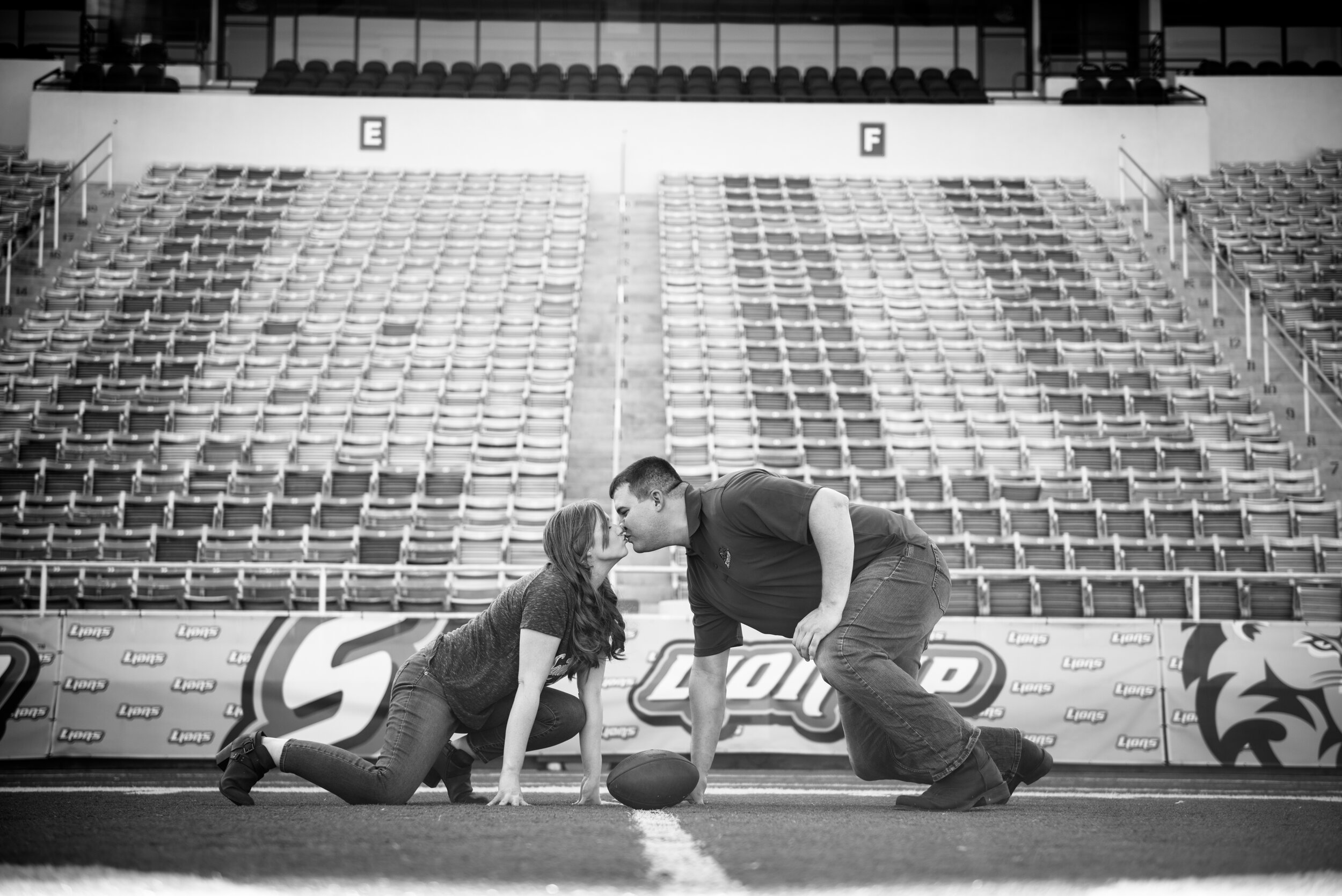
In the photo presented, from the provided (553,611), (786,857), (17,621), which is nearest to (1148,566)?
(553,611)

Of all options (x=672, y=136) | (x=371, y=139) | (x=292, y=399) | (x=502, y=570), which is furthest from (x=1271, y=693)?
(x=371, y=139)

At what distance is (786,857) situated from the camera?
234 cm

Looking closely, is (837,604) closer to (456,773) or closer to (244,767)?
(456,773)

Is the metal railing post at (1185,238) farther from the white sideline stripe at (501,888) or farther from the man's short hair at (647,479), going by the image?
the white sideline stripe at (501,888)

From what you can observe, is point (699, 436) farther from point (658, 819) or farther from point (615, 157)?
point (615, 157)

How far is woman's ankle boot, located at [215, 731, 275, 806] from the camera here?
12.1ft

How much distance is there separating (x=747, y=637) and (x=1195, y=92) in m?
16.4

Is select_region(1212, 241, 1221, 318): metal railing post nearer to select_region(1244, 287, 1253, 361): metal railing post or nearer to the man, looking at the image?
select_region(1244, 287, 1253, 361): metal railing post

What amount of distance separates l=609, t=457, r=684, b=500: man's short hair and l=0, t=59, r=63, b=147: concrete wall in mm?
19637

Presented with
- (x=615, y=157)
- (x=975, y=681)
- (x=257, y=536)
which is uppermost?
(x=615, y=157)

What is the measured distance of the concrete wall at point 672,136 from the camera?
1894 cm

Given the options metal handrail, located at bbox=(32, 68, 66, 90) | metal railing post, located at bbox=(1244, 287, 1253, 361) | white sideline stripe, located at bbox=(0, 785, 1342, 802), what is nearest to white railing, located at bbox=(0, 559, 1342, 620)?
white sideline stripe, located at bbox=(0, 785, 1342, 802)

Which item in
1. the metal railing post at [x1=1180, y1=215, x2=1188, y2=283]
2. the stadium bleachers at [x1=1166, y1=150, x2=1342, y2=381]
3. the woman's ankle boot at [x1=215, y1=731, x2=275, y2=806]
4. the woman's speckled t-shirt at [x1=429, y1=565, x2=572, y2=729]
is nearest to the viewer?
the woman's ankle boot at [x1=215, y1=731, x2=275, y2=806]

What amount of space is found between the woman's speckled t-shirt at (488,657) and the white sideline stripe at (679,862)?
42.1 inches
